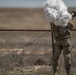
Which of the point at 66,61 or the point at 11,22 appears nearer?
the point at 66,61

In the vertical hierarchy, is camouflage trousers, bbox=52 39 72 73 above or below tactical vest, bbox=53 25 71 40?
below

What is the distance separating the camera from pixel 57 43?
971 centimetres

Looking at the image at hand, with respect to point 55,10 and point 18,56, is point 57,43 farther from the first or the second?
point 18,56

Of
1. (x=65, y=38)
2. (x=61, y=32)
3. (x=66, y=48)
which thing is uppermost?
(x=61, y=32)

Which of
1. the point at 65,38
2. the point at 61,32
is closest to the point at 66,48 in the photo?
the point at 65,38

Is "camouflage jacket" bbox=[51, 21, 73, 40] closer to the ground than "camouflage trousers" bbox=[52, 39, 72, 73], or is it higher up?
higher up

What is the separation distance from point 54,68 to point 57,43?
0.57 m

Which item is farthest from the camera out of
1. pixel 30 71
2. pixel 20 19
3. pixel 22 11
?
pixel 22 11

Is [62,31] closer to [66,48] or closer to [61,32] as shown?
[61,32]

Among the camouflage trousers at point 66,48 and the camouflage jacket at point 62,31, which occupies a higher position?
the camouflage jacket at point 62,31

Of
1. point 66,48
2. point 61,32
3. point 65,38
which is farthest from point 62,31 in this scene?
point 66,48

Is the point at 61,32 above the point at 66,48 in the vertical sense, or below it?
above

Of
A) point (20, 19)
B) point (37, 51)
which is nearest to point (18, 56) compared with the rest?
point (37, 51)

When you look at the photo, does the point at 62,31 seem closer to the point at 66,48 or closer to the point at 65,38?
the point at 65,38
